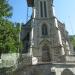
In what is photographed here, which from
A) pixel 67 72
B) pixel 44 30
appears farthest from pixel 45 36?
pixel 67 72

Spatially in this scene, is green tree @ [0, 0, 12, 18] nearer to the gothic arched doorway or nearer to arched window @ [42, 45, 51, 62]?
the gothic arched doorway

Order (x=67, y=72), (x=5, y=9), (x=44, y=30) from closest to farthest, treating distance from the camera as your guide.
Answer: (x=5, y=9)
(x=67, y=72)
(x=44, y=30)

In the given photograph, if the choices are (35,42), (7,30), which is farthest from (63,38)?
(7,30)

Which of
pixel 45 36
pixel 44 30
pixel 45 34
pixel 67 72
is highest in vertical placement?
pixel 44 30

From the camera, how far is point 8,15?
18.4m

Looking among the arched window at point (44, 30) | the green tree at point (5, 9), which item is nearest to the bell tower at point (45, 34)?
the arched window at point (44, 30)

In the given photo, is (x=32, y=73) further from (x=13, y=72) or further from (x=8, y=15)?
(x=8, y=15)

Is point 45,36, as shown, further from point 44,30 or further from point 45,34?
point 44,30

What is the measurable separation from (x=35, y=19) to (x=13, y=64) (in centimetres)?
1810

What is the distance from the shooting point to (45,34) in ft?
134

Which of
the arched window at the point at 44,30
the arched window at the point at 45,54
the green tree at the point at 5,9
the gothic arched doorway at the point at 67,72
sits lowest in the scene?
the gothic arched doorway at the point at 67,72

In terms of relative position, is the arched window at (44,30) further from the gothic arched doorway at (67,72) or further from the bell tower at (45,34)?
the gothic arched doorway at (67,72)

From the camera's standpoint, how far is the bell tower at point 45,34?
37.8m

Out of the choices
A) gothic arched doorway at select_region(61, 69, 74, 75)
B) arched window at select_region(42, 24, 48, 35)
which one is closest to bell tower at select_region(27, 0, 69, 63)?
arched window at select_region(42, 24, 48, 35)
